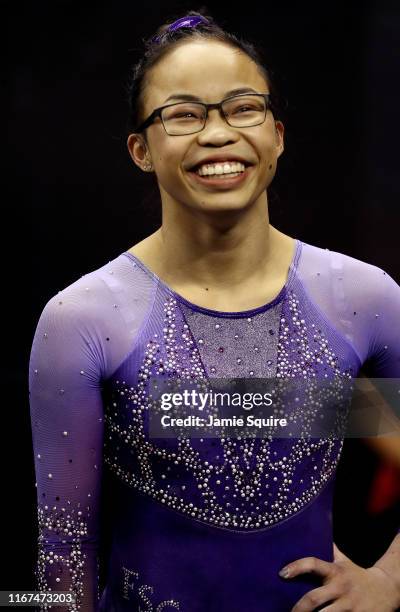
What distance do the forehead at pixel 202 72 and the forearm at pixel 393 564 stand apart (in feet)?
2.85

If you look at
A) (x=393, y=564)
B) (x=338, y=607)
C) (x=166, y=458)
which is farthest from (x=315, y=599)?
(x=166, y=458)

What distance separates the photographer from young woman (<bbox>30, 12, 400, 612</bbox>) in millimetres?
1651

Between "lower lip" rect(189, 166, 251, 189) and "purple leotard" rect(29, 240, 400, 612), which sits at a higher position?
"lower lip" rect(189, 166, 251, 189)

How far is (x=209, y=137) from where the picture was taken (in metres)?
1.62

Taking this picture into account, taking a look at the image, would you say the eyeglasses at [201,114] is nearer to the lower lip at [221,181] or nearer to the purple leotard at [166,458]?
the lower lip at [221,181]

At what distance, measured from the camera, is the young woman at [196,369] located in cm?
165

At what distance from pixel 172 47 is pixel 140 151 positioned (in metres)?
0.20

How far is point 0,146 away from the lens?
2.06m

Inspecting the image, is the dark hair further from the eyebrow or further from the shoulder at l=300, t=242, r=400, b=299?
the shoulder at l=300, t=242, r=400, b=299

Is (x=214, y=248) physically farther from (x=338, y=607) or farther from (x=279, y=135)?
(x=338, y=607)

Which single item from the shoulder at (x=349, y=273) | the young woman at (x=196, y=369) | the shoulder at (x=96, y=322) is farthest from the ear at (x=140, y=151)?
the shoulder at (x=349, y=273)

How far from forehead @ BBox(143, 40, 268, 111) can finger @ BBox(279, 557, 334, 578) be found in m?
0.80

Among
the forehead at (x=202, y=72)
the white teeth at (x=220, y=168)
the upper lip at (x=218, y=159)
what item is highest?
the forehead at (x=202, y=72)

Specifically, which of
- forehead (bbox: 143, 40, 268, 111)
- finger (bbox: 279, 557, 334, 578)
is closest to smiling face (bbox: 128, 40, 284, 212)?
forehead (bbox: 143, 40, 268, 111)
